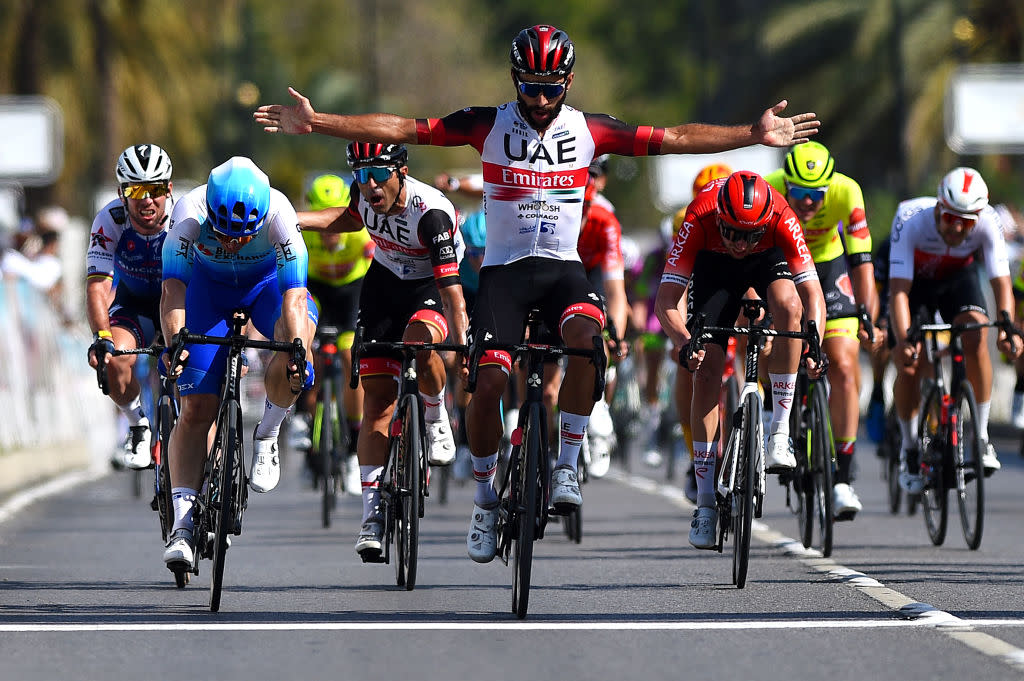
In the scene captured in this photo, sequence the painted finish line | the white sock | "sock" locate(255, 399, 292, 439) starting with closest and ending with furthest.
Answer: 1. the painted finish line
2. the white sock
3. "sock" locate(255, 399, 292, 439)

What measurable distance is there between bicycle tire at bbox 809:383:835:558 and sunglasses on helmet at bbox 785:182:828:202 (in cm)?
108

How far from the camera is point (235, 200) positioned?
9.76m

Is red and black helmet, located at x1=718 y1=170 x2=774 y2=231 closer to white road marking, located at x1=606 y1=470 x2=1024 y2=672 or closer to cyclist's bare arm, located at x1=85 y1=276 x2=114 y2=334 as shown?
white road marking, located at x1=606 y1=470 x2=1024 y2=672

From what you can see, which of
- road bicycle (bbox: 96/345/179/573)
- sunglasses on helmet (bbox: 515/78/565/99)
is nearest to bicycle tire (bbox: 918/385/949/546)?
sunglasses on helmet (bbox: 515/78/565/99)

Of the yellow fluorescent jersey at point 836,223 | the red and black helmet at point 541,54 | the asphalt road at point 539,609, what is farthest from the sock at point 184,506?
the yellow fluorescent jersey at point 836,223

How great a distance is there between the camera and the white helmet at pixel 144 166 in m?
11.8

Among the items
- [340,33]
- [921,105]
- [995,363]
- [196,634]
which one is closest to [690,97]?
[340,33]

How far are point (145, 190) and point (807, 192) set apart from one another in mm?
3645

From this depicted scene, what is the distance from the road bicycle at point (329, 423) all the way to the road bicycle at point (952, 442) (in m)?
3.77

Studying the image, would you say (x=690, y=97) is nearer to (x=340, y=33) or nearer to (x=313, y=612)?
(x=340, y=33)

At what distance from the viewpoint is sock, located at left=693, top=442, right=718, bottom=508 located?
35.7 feet

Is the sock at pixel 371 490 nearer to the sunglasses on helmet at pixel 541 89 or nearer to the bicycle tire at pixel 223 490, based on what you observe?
the bicycle tire at pixel 223 490

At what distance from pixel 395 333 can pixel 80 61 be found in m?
31.5

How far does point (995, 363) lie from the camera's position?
23906mm
